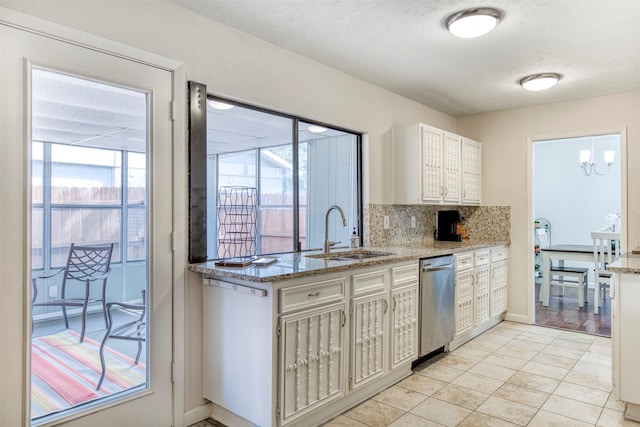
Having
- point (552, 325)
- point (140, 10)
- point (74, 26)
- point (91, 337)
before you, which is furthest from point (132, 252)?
point (552, 325)

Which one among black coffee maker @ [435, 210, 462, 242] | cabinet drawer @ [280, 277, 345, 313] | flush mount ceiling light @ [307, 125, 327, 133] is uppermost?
flush mount ceiling light @ [307, 125, 327, 133]

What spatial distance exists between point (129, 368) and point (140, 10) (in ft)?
6.42

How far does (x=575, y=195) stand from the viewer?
6859mm

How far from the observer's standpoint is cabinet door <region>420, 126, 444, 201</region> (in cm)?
395

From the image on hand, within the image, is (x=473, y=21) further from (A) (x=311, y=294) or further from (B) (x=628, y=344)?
(B) (x=628, y=344)

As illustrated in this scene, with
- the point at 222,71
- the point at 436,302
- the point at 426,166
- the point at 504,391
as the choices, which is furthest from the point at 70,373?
the point at 426,166

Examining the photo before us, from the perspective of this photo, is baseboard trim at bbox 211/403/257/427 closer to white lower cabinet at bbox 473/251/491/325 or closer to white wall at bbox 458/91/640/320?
white lower cabinet at bbox 473/251/491/325

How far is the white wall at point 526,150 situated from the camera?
401 cm

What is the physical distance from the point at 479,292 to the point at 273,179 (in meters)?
2.43

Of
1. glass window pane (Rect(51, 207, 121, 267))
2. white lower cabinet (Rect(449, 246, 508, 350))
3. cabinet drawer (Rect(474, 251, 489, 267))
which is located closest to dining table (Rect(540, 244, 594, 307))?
white lower cabinet (Rect(449, 246, 508, 350))

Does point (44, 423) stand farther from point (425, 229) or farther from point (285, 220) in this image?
point (425, 229)

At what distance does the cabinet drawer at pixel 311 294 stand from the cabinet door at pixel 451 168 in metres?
2.23

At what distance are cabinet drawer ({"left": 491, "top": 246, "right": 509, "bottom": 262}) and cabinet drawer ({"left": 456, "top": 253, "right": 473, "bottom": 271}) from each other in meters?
0.59

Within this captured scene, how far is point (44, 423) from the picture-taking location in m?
1.86
